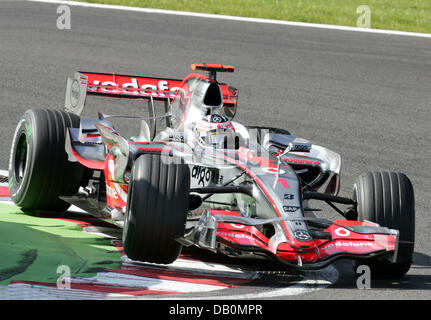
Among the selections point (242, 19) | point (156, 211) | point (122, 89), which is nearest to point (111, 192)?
point (156, 211)

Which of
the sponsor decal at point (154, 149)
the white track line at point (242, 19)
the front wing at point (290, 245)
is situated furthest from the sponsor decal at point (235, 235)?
the white track line at point (242, 19)

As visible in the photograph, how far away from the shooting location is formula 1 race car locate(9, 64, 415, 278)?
6535 mm

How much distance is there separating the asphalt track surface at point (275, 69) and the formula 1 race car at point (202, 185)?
194 centimetres

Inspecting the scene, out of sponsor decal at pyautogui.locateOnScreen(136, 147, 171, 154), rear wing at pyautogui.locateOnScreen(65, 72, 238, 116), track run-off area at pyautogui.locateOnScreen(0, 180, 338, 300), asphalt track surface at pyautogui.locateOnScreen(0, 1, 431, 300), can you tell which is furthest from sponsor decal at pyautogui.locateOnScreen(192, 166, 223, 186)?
asphalt track surface at pyautogui.locateOnScreen(0, 1, 431, 300)

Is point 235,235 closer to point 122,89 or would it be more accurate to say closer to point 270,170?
point 270,170

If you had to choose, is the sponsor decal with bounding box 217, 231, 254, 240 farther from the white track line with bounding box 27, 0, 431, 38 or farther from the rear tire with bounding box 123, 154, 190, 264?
the white track line with bounding box 27, 0, 431, 38

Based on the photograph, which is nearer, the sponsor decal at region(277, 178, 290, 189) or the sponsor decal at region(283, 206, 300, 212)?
the sponsor decal at region(283, 206, 300, 212)

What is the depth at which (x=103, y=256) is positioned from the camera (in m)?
7.22

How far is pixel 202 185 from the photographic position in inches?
298

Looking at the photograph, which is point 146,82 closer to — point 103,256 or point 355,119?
point 103,256

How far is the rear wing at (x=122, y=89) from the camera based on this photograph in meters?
8.97

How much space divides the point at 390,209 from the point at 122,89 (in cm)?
320

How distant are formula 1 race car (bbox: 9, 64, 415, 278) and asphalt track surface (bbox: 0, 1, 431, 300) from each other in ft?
6.37
